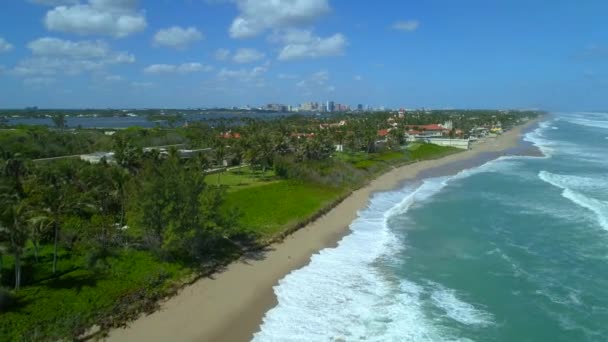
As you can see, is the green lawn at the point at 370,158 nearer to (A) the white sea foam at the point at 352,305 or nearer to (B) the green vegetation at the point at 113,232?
(B) the green vegetation at the point at 113,232

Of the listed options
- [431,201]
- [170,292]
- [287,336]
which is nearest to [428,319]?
[287,336]

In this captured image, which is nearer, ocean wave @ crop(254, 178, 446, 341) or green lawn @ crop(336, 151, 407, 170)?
ocean wave @ crop(254, 178, 446, 341)

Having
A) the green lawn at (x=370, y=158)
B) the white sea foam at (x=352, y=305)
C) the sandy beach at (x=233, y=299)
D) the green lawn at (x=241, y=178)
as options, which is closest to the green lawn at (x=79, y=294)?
Result: the sandy beach at (x=233, y=299)

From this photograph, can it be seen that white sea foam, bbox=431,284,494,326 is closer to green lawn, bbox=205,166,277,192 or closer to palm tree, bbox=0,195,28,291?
palm tree, bbox=0,195,28,291

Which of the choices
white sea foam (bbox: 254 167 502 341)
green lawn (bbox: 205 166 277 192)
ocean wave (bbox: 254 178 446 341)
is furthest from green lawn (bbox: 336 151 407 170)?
white sea foam (bbox: 254 167 502 341)

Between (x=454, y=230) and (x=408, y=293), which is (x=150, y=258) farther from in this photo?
(x=454, y=230)
